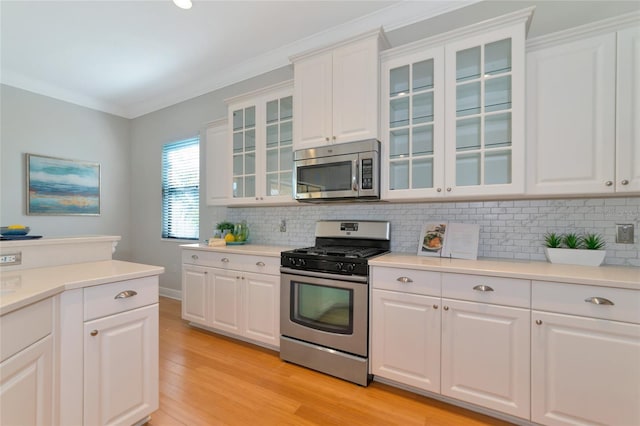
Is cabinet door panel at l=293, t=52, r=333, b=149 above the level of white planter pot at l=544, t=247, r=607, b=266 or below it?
above

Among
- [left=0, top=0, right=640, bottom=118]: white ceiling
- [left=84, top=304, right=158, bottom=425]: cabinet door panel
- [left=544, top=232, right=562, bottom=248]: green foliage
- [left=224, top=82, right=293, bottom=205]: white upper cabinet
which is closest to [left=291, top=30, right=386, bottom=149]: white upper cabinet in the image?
[left=224, top=82, right=293, bottom=205]: white upper cabinet

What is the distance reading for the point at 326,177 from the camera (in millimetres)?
2490

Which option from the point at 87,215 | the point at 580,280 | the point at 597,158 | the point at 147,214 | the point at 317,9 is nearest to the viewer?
the point at 580,280

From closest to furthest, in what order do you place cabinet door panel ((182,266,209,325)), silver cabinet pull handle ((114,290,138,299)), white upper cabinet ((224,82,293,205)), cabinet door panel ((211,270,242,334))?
silver cabinet pull handle ((114,290,138,299)) < cabinet door panel ((211,270,242,334)) < white upper cabinet ((224,82,293,205)) < cabinet door panel ((182,266,209,325))

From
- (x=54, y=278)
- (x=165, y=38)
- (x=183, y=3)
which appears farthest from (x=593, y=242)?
(x=165, y=38)

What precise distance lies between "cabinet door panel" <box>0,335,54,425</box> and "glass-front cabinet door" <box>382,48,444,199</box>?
7.03 ft

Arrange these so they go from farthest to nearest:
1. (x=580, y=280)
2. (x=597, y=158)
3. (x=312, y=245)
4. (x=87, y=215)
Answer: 1. (x=87, y=215)
2. (x=312, y=245)
3. (x=597, y=158)
4. (x=580, y=280)

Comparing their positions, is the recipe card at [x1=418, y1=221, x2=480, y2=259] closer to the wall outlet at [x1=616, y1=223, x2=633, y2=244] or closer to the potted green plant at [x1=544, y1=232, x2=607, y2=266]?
the potted green plant at [x1=544, y1=232, x2=607, y2=266]

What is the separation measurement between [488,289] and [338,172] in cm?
138

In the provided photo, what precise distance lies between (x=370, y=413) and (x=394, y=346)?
431 millimetres

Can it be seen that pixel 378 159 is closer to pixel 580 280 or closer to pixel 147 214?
pixel 580 280

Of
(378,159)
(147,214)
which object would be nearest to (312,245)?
(378,159)

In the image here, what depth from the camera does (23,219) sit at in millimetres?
3660

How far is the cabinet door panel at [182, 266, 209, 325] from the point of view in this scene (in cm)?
298
